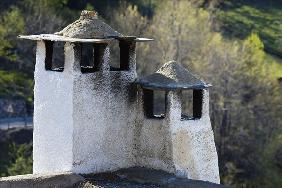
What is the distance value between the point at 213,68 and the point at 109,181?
2709 cm

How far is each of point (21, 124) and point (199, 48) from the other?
→ 12577 mm

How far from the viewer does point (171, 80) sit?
2419 cm

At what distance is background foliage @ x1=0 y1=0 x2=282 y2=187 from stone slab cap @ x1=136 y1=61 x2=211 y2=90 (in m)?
19.4

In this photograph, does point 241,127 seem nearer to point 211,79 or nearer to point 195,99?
point 211,79

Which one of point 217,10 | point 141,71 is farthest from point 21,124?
point 217,10

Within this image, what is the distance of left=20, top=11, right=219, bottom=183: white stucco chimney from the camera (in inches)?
934

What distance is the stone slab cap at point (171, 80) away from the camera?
78.5ft

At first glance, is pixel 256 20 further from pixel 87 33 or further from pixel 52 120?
pixel 52 120

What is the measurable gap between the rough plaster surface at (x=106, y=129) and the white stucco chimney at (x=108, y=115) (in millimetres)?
30

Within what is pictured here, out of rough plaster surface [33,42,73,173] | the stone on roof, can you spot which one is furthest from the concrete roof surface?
the stone on roof

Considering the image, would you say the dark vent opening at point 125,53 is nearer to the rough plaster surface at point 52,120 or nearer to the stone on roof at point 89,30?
the stone on roof at point 89,30

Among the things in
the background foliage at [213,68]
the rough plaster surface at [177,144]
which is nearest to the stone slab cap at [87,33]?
the rough plaster surface at [177,144]

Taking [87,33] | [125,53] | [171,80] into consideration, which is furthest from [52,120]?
[171,80]

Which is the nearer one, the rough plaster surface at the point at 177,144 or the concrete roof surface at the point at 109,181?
the concrete roof surface at the point at 109,181
